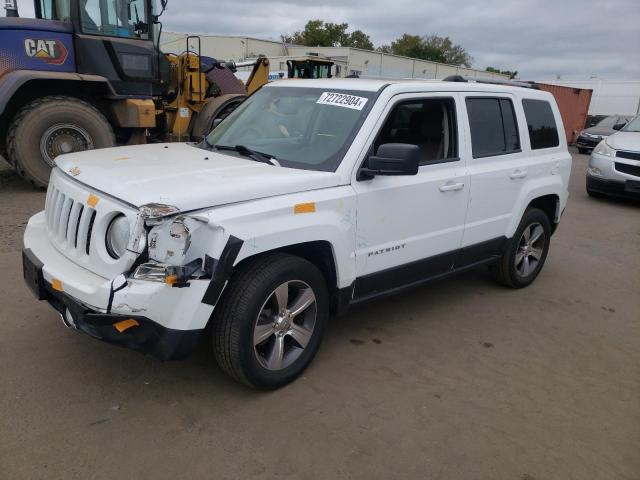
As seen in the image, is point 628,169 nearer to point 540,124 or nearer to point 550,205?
point 550,205

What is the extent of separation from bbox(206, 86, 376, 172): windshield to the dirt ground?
1.40 m

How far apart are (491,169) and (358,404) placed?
2.32m

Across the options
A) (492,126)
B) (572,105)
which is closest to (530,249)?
(492,126)

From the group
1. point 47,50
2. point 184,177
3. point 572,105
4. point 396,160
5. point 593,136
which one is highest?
point 47,50

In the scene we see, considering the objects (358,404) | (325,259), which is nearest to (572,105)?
(325,259)

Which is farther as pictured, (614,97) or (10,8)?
(614,97)

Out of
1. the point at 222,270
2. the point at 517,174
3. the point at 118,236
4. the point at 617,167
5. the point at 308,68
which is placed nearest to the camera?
the point at 222,270

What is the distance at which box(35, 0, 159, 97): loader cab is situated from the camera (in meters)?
8.14

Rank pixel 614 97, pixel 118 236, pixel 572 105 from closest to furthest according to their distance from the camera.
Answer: pixel 118 236, pixel 572 105, pixel 614 97

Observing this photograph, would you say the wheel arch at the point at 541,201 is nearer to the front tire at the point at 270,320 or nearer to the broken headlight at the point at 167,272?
the front tire at the point at 270,320

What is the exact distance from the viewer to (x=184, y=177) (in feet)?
10.00

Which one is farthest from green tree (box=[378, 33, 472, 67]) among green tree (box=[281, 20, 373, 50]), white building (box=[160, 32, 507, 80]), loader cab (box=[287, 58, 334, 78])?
loader cab (box=[287, 58, 334, 78])

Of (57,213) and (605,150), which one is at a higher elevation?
(57,213)

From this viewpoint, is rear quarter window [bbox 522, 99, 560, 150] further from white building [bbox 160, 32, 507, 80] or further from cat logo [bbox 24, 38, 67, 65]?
white building [bbox 160, 32, 507, 80]
